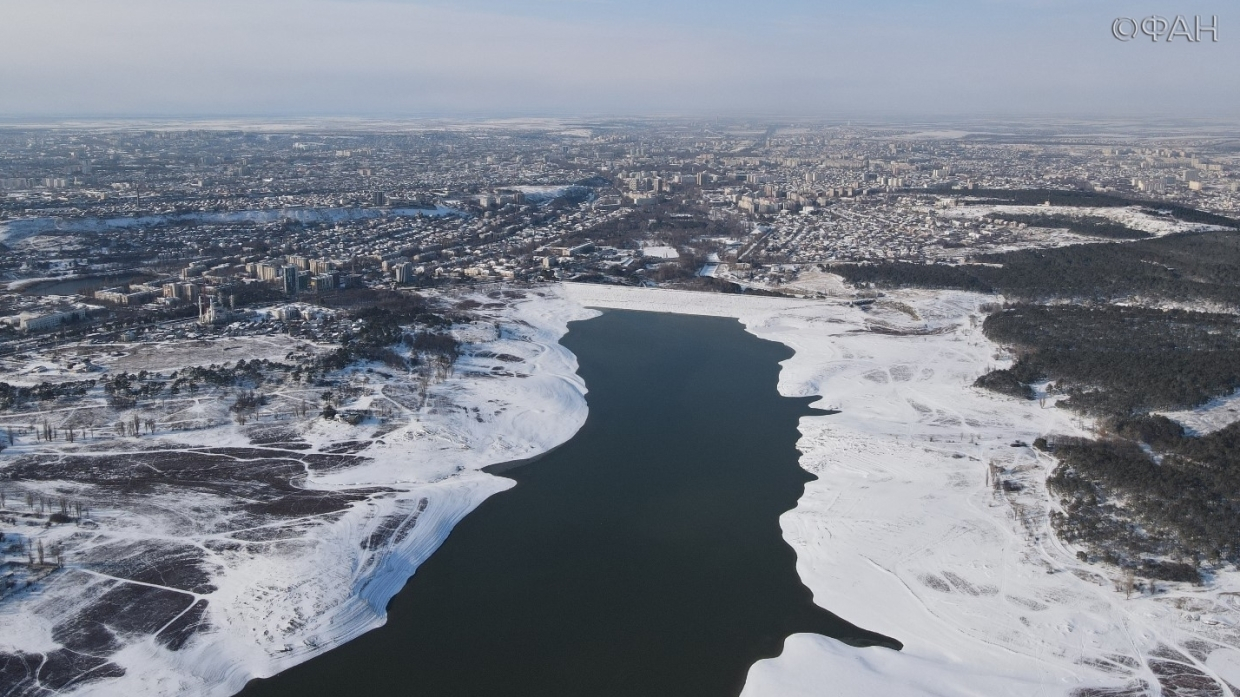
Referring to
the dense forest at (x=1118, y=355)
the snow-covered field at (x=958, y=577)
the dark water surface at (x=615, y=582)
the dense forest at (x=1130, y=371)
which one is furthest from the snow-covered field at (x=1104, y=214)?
the dark water surface at (x=615, y=582)

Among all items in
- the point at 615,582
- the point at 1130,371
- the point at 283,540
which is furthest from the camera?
the point at 1130,371

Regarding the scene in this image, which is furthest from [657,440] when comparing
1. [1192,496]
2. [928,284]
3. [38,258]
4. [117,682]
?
[38,258]

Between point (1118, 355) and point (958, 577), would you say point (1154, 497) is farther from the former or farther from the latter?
point (1118, 355)

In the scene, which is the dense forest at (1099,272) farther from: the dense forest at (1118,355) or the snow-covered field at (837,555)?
the snow-covered field at (837,555)

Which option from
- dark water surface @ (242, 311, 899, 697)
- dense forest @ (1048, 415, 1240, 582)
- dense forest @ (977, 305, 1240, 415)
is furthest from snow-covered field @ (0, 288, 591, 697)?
dense forest @ (977, 305, 1240, 415)

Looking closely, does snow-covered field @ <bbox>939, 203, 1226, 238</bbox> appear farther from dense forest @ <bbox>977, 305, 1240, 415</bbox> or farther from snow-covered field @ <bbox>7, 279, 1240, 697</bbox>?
snow-covered field @ <bbox>7, 279, 1240, 697</bbox>

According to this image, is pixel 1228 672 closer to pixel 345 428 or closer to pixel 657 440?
pixel 657 440

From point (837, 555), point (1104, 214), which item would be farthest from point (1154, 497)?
point (1104, 214)
